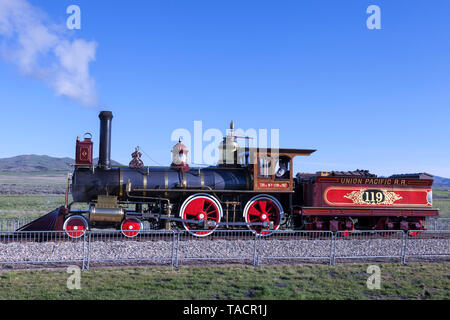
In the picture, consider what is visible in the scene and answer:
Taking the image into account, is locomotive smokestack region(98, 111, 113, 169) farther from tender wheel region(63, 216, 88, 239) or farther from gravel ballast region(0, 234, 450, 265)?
gravel ballast region(0, 234, 450, 265)

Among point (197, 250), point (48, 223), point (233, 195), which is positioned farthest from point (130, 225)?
point (233, 195)

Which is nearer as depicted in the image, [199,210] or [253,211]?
[199,210]

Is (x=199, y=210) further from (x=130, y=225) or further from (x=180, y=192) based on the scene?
(x=130, y=225)

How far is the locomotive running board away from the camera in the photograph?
11.1 m

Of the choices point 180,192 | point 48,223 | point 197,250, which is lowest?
point 197,250

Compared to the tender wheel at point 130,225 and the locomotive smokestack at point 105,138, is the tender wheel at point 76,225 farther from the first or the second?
the locomotive smokestack at point 105,138

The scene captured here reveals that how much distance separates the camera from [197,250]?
10016 mm

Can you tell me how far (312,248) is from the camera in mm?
10641

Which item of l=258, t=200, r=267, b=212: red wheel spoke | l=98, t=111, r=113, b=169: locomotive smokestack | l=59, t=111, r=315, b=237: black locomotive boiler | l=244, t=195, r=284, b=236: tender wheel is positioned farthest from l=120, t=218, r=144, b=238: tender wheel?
l=258, t=200, r=267, b=212: red wheel spoke

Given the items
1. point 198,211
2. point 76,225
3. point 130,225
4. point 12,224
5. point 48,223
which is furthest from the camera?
point 12,224

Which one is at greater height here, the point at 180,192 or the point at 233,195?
the point at 180,192

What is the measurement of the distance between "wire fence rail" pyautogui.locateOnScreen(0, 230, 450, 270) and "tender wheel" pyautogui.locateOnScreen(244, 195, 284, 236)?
33.4 inches

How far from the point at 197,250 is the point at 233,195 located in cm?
327

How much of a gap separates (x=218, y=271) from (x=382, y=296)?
137 inches
